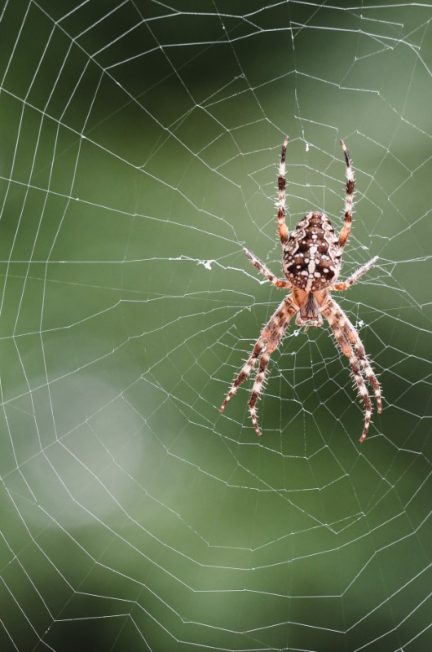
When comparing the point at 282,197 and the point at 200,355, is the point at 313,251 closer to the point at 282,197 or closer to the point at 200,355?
the point at 282,197

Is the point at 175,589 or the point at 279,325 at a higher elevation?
the point at 279,325

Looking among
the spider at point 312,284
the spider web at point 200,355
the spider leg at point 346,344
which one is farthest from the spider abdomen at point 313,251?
the spider web at point 200,355

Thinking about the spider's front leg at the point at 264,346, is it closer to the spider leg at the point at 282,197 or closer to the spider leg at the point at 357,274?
the spider leg at the point at 357,274

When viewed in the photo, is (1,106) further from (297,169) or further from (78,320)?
(297,169)

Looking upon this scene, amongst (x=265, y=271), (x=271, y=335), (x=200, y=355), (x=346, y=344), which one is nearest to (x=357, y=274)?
(x=265, y=271)

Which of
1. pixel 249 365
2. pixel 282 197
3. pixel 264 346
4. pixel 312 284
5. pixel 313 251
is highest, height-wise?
pixel 282 197

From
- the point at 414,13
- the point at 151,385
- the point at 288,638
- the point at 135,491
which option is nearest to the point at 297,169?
the point at 414,13
